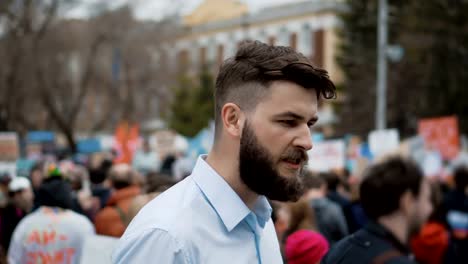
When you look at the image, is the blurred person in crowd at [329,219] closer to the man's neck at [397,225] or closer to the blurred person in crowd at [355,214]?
the blurred person in crowd at [355,214]

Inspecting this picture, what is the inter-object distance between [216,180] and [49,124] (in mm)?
37046

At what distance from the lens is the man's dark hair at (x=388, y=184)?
11.6 feet

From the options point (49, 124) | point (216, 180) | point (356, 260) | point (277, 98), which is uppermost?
point (277, 98)

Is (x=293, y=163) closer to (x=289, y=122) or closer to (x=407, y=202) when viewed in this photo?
(x=289, y=122)

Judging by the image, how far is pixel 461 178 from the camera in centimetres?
899

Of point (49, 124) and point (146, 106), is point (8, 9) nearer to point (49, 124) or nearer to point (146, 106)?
point (49, 124)

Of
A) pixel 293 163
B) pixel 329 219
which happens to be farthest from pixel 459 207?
pixel 293 163

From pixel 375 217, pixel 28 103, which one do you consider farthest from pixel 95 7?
pixel 375 217

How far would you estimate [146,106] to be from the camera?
136 feet

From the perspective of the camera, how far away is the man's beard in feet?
7.81

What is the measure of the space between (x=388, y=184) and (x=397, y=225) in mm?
200

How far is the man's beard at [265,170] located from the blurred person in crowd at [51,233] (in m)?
3.56

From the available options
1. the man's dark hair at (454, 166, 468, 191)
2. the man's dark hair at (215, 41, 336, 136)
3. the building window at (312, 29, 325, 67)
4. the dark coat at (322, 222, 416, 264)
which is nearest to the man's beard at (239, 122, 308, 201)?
the man's dark hair at (215, 41, 336, 136)

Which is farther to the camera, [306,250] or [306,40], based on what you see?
[306,40]
